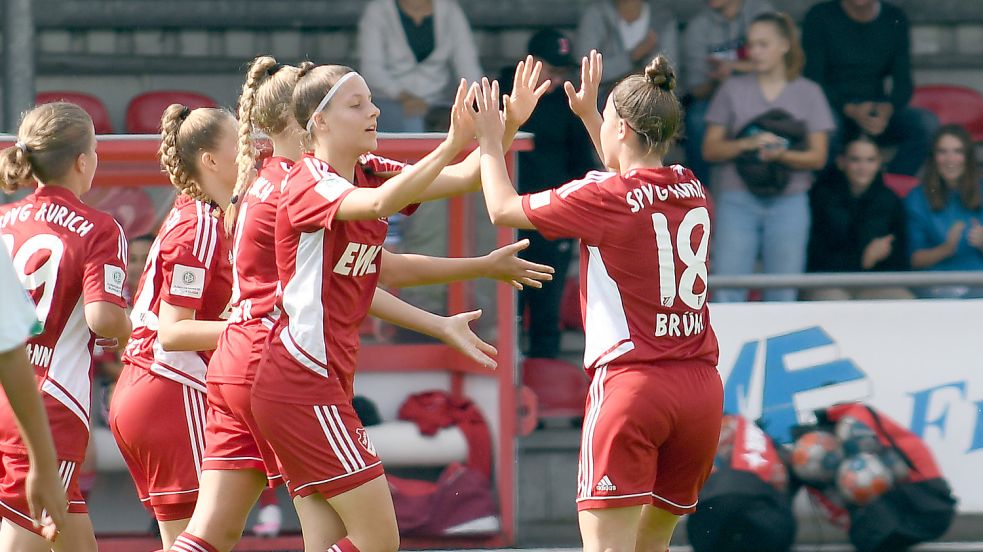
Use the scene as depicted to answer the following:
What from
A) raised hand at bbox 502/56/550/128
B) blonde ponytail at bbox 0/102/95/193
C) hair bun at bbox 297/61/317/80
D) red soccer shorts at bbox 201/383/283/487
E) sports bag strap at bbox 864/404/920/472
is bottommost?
sports bag strap at bbox 864/404/920/472

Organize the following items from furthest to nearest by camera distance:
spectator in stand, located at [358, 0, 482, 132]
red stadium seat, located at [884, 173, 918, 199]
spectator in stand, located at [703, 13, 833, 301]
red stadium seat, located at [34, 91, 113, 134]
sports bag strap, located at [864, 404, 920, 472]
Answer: red stadium seat, located at [34, 91, 113, 134], spectator in stand, located at [358, 0, 482, 132], red stadium seat, located at [884, 173, 918, 199], spectator in stand, located at [703, 13, 833, 301], sports bag strap, located at [864, 404, 920, 472]

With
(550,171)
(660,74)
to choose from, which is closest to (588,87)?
(660,74)

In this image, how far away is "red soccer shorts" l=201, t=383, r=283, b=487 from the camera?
433 centimetres

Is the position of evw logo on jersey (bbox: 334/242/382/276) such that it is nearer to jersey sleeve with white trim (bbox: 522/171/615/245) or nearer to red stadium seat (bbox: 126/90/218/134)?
jersey sleeve with white trim (bbox: 522/171/615/245)

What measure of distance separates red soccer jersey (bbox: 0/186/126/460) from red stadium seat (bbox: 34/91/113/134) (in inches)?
193

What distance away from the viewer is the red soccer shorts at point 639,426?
169 inches

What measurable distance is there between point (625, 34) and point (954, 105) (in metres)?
2.95

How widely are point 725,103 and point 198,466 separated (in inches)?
170

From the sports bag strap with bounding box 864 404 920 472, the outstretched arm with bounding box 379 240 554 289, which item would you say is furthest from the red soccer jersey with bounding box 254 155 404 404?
the sports bag strap with bounding box 864 404 920 472

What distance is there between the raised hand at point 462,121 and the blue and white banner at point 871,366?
2715 mm

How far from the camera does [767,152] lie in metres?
7.96

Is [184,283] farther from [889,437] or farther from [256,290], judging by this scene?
[889,437]

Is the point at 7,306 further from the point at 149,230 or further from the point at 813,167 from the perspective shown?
the point at 813,167

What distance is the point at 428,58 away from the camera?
8555mm
